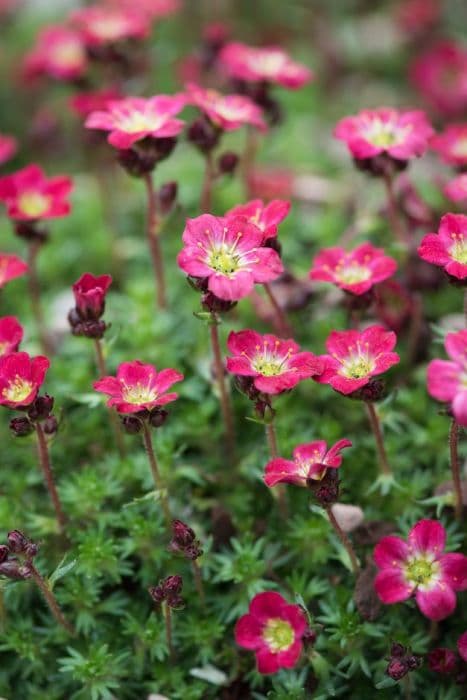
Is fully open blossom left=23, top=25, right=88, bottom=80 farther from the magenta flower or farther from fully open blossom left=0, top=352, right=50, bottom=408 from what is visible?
the magenta flower

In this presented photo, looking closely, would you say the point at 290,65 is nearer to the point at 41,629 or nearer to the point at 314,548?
the point at 314,548

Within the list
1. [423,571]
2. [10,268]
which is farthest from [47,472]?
[423,571]

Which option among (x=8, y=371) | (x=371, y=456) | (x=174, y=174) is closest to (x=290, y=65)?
(x=174, y=174)

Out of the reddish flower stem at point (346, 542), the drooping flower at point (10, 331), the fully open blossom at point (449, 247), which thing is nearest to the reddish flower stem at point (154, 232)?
the drooping flower at point (10, 331)

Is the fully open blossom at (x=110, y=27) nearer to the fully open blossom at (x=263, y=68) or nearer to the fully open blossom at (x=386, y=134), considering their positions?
the fully open blossom at (x=263, y=68)

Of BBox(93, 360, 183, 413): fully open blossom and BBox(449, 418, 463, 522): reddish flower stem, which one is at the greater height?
BBox(93, 360, 183, 413): fully open blossom

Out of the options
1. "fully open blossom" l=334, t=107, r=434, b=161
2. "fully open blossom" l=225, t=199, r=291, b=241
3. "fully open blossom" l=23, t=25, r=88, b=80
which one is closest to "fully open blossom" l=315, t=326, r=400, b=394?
"fully open blossom" l=225, t=199, r=291, b=241
